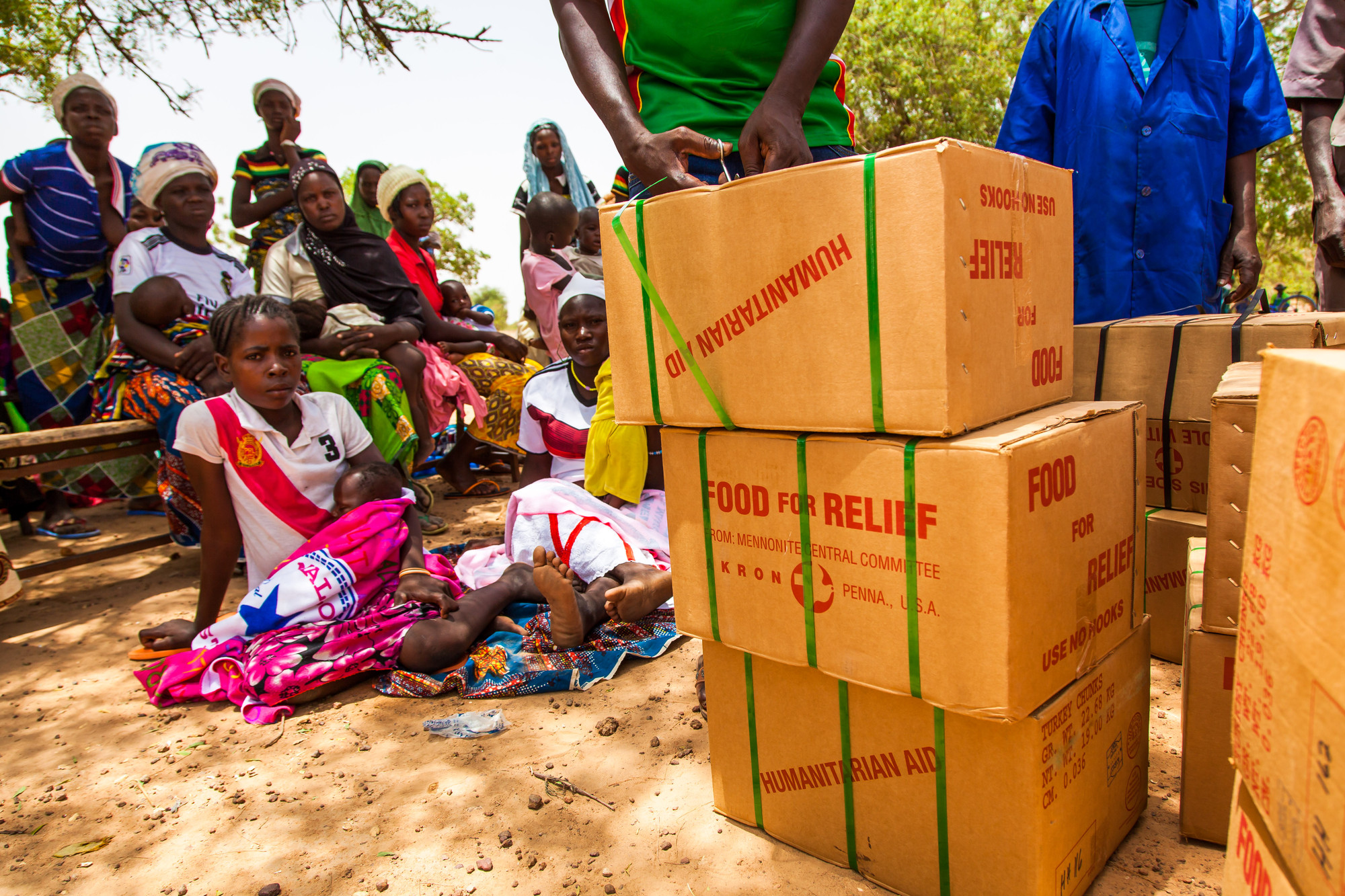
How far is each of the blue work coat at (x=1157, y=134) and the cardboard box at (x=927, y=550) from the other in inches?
54.7

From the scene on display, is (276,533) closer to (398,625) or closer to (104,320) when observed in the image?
(398,625)

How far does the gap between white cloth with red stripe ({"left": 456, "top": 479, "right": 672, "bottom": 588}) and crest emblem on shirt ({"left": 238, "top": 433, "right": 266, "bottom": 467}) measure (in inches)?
34.3

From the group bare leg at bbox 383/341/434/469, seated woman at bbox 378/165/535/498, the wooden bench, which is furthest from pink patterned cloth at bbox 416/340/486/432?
the wooden bench

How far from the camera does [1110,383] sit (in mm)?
2301

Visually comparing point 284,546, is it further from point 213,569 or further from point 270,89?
point 270,89

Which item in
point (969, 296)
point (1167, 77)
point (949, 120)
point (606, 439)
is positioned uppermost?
point (949, 120)

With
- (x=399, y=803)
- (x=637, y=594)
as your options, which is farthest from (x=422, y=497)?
(x=399, y=803)

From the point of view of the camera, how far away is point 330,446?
3164 millimetres

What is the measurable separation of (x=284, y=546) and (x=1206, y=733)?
2.95 m

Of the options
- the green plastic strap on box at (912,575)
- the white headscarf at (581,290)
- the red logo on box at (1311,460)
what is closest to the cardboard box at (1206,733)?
the green plastic strap on box at (912,575)

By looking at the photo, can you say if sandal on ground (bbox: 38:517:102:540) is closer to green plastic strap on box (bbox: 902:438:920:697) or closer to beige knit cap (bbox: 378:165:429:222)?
beige knit cap (bbox: 378:165:429:222)

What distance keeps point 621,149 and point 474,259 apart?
11385 millimetres

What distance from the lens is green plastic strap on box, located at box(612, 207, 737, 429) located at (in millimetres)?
1543

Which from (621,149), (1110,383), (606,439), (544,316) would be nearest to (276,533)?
(606,439)
